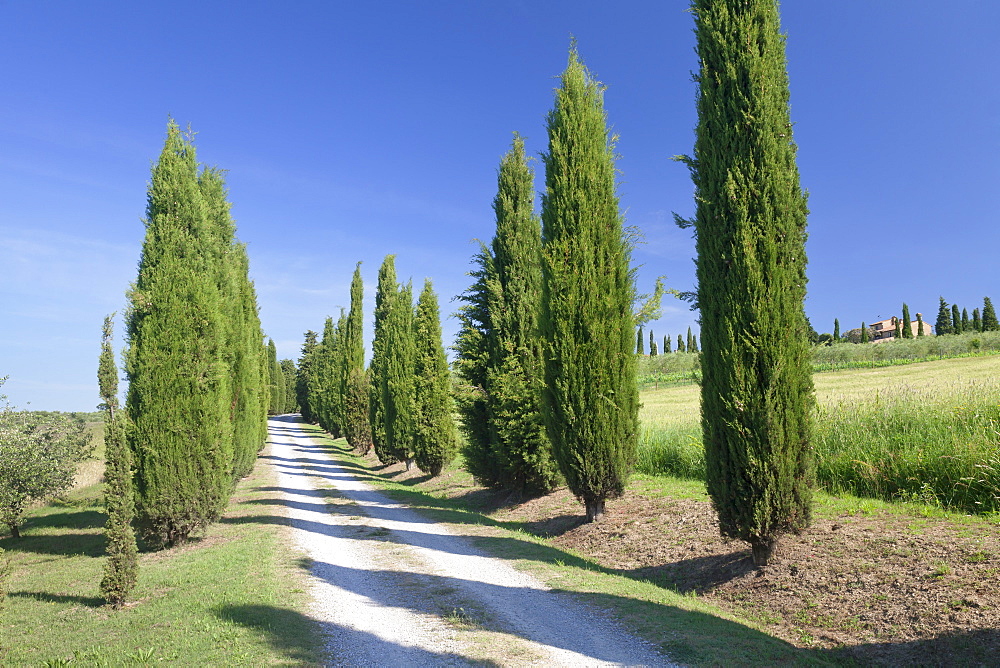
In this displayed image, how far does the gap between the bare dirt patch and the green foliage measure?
42.6 ft

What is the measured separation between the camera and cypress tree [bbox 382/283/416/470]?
24000mm

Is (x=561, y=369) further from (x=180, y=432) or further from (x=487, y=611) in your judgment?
(x=180, y=432)

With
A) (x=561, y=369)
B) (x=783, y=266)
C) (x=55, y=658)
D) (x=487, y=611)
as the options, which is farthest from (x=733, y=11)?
(x=55, y=658)

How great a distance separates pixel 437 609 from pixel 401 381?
1886 cm

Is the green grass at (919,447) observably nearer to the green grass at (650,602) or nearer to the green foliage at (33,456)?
the green grass at (650,602)

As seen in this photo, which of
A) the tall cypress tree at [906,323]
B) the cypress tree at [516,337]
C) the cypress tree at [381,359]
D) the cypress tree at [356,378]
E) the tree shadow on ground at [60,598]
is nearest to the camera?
the tree shadow on ground at [60,598]

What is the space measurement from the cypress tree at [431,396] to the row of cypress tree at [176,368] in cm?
977

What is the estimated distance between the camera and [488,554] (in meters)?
9.37

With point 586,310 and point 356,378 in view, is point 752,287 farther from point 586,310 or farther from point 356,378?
point 356,378

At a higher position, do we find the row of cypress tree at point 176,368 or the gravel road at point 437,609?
the row of cypress tree at point 176,368

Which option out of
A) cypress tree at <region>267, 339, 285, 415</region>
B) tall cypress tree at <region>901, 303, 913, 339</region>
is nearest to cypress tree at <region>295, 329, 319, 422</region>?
cypress tree at <region>267, 339, 285, 415</region>

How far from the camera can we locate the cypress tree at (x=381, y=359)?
2756 cm

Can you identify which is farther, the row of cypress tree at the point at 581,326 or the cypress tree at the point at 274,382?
the cypress tree at the point at 274,382

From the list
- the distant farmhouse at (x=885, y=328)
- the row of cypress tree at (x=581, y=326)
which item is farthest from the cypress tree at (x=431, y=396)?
the distant farmhouse at (x=885, y=328)
